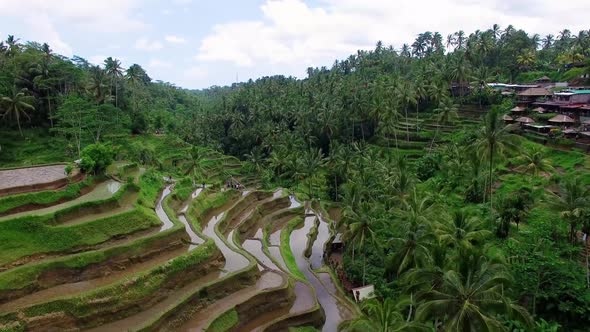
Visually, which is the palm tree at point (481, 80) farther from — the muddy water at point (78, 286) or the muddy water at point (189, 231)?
the muddy water at point (78, 286)

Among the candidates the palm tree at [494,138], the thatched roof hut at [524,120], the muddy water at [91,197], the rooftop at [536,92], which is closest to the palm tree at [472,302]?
the palm tree at [494,138]

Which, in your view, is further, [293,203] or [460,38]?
[460,38]

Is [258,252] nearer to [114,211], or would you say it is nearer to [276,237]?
[276,237]

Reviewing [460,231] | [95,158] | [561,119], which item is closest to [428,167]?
[561,119]

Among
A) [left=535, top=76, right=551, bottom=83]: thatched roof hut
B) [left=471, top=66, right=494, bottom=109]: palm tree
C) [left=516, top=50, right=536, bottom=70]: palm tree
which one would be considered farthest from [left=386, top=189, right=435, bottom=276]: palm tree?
[left=516, top=50, right=536, bottom=70]: palm tree

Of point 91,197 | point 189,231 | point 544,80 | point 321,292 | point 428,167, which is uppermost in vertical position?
point 544,80

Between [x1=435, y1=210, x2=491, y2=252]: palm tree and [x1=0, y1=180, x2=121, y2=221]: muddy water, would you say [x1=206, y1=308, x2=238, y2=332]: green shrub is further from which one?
[x1=435, y1=210, x2=491, y2=252]: palm tree

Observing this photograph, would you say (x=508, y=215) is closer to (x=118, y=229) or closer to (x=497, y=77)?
(x=118, y=229)
